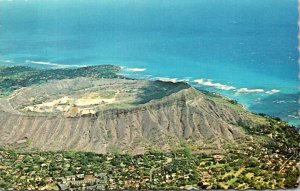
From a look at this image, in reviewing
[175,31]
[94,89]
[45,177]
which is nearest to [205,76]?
[175,31]

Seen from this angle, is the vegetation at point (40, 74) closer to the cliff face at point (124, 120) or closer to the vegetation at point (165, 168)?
the cliff face at point (124, 120)

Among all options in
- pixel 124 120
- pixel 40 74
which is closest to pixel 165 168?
Result: pixel 124 120

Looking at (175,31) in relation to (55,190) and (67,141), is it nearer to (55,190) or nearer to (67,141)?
(67,141)

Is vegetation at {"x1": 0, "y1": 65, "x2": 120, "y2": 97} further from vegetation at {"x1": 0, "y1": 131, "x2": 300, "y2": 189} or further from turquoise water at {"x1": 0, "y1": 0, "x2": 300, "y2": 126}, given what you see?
vegetation at {"x1": 0, "y1": 131, "x2": 300, "y2": 189}

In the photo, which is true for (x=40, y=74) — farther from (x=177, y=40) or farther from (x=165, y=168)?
(x=165, y=168)

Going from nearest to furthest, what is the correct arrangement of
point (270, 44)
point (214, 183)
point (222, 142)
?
point (214, 183)
point (222, 142)
point (270, 44)

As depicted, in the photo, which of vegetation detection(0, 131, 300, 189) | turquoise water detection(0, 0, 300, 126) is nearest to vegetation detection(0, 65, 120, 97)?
turquoise water detection(0, 0, 300, 126)

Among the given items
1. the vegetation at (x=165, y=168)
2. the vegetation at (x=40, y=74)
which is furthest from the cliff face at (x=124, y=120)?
the vegetation at (x=40, y=74)
